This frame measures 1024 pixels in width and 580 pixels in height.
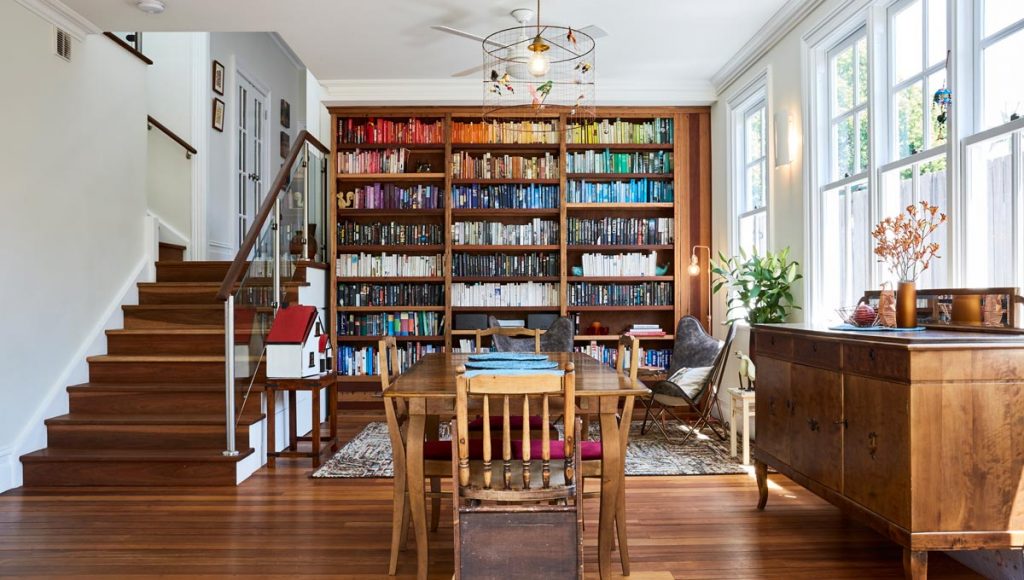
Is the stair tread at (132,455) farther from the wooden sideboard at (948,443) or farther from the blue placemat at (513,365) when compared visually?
the wooden sideboard at (948,443)

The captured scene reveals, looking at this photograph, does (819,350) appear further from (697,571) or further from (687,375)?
(687,375)

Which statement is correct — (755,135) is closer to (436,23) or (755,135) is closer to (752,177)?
(752,177)

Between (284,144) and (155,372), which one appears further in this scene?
(284,144)

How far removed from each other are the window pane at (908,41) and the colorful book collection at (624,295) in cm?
331

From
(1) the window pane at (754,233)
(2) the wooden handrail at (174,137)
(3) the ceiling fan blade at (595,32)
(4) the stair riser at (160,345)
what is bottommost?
(4) the stair riser at (160,345)

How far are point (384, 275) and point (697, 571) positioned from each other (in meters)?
4.68

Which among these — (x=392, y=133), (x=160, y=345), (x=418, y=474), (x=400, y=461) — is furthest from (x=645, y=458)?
(x=392, y=133)

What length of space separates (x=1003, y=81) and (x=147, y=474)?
16.4ft

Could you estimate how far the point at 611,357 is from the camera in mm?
6891

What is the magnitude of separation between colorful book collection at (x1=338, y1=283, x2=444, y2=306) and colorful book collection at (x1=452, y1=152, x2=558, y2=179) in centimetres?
116

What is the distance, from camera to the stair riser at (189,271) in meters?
6.21

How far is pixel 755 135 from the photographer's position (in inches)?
238

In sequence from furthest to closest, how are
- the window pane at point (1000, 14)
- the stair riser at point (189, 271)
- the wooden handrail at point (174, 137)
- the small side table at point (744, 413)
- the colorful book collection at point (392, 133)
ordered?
the colorful book collection at point (392, 133), the wooden handrail at point (174, 137), the stair riser at point (189, 271), the small side table at point (744, 413), the window pane at point (1000, 14)

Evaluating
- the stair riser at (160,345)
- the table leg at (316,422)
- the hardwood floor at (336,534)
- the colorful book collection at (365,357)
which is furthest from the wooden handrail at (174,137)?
the hardwood floor at (336,534)
